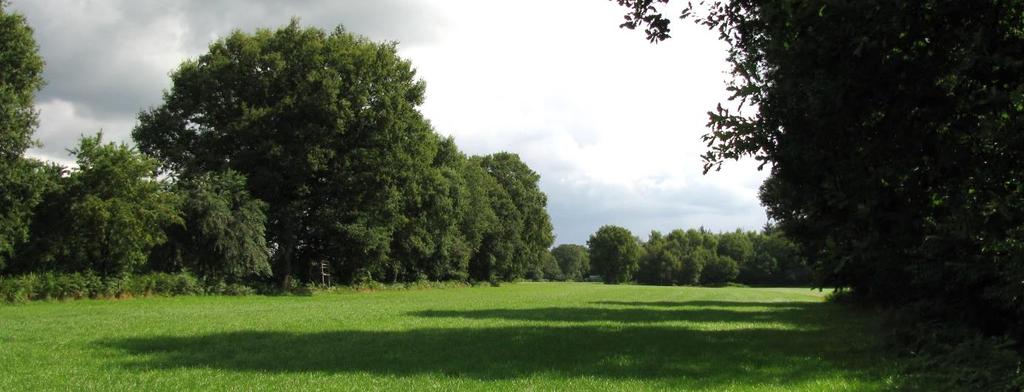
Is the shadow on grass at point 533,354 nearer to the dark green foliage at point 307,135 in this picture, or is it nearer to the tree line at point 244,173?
the tree line at point 244,173

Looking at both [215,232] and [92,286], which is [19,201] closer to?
[92,286]

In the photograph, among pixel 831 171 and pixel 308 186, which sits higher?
pixel 308 186

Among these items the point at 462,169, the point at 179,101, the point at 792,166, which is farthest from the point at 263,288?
the point at 792,166

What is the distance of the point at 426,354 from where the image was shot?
591 inches

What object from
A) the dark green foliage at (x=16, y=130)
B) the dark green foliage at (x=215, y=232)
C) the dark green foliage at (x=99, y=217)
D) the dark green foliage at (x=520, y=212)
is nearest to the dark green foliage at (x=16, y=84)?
the dark green foliage at (x=16, y=130)

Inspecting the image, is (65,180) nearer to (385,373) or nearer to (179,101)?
(179,101)

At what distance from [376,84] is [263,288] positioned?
1647 centimetres

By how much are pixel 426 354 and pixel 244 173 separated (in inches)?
1493

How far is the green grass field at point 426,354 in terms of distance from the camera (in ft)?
37.5

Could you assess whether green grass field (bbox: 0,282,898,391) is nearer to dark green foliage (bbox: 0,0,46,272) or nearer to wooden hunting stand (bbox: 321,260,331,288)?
dark green foliage (bbox: 0,0,46,272)

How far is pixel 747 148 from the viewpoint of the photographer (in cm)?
1345

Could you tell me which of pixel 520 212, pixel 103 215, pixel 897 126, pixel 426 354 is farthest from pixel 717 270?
pixel 897 126

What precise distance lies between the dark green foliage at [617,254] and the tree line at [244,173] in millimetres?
102362

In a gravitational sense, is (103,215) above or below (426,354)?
above
